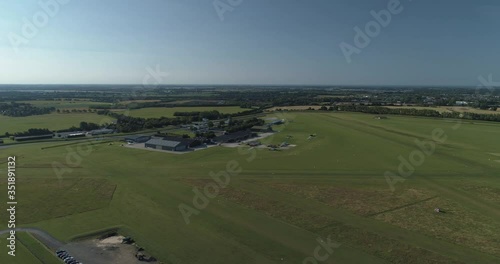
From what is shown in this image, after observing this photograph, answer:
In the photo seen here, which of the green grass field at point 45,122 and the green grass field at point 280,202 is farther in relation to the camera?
the green grass field at point 45,122

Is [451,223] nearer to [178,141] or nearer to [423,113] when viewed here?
[178,141]

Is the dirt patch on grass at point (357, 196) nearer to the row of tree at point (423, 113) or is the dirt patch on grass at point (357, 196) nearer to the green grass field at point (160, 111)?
the row of tree at point (423, 113)

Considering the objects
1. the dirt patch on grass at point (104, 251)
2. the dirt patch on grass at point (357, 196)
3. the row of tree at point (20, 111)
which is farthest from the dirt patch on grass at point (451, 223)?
the row of tree at point (20, 111)

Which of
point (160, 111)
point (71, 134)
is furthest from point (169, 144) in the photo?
point (160, 111)

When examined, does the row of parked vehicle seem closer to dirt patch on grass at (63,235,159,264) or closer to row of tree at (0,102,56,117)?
dirt patch on grass at (63,235,159,264)

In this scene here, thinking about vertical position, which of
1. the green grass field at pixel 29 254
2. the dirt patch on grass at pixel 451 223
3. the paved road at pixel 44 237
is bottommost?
the dirt patch on grass at pixel 451 223

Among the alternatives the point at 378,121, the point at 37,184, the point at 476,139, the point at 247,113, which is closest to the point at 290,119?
the point at 247,113

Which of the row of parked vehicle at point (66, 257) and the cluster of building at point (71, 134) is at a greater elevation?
the row of parked vehicle at point (66, 257)

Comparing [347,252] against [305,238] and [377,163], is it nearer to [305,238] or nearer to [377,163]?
[305,238]
